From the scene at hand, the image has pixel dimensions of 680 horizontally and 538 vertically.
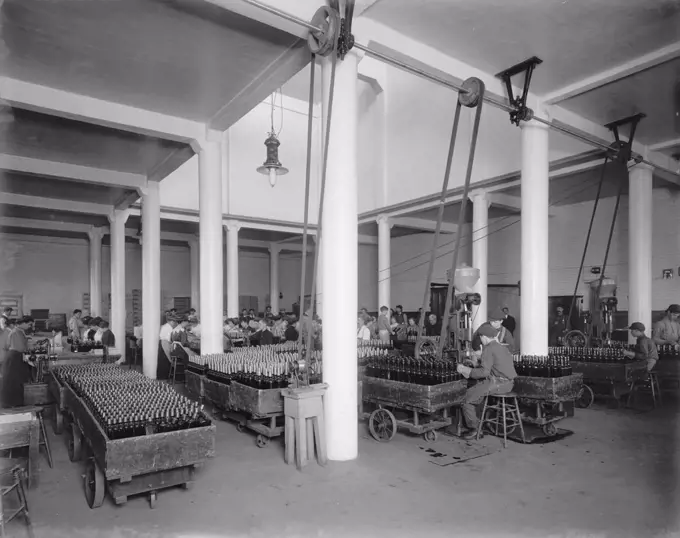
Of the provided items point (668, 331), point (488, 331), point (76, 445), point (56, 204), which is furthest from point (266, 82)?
point (668, 331)

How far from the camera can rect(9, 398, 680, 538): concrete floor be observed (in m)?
3.98

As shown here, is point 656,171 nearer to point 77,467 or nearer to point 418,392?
point 418,392

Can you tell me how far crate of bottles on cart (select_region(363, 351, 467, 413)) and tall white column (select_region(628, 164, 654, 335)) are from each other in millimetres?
6706

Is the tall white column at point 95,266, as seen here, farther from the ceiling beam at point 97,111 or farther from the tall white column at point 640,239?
the tall white column at point 640,239

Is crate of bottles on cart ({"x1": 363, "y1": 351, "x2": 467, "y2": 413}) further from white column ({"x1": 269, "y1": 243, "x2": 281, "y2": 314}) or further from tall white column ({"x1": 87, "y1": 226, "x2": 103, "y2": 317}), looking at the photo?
white column ({"x1": 269, "y1": 243, "x2": 281, "y2": 314})

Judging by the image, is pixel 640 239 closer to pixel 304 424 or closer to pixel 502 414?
pixel 502 414

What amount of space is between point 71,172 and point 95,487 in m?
8.41

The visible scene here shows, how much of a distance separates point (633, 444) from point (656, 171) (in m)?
7.55

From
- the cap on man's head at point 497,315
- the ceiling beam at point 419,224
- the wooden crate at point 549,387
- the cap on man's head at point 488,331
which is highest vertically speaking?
the ceiling beam at point 419,224

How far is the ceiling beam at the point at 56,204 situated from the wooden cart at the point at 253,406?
907cm

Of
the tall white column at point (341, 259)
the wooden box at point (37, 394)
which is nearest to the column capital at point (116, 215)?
the wooden box at point (37, 394)

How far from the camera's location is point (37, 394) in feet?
25.7

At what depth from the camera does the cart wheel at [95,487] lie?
4.34m

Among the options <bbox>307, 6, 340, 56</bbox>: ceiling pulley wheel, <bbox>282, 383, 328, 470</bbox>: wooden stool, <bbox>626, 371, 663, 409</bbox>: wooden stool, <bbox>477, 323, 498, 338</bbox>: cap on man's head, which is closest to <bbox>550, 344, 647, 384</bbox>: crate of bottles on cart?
<bbox>626, 371, 663, 409</bbox>: wooden stool
